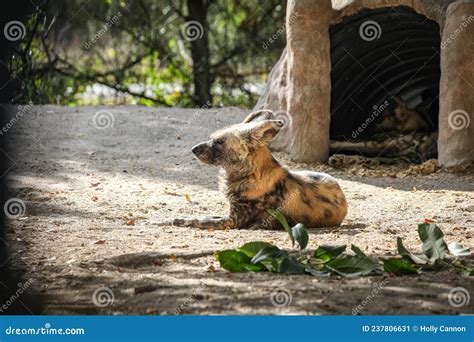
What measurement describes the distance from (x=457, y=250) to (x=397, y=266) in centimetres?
67

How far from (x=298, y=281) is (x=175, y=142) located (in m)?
6.16

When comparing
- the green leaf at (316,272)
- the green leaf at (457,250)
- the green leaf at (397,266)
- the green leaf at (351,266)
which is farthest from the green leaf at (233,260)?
the green leaf at (457,250)

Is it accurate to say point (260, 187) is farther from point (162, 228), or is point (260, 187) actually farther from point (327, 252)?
point (327, 252)

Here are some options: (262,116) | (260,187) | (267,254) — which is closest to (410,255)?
(267,254)

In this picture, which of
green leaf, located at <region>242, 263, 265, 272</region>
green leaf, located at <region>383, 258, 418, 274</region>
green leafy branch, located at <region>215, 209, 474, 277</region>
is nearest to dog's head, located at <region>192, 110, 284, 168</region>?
green leafy branch, located at <region>215, 209, 474, 277</region>

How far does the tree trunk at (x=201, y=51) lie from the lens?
1468 centimetres

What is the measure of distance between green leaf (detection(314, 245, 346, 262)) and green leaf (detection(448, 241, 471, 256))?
2.70 feet

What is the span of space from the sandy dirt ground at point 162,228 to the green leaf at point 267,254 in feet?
0.33

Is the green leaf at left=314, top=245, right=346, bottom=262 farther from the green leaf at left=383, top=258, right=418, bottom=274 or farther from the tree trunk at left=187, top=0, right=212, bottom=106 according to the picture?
the tree trunk at left=187, top=0, right=212, bottom=106

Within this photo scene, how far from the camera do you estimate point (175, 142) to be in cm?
1064

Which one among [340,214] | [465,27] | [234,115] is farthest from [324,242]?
[234,115]

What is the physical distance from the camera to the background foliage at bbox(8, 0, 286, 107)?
1436 centimetres

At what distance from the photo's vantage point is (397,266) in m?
4.85

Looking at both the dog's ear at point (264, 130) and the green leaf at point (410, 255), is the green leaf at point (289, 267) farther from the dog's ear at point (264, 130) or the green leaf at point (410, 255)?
the dog's ear at point (264, 130)
